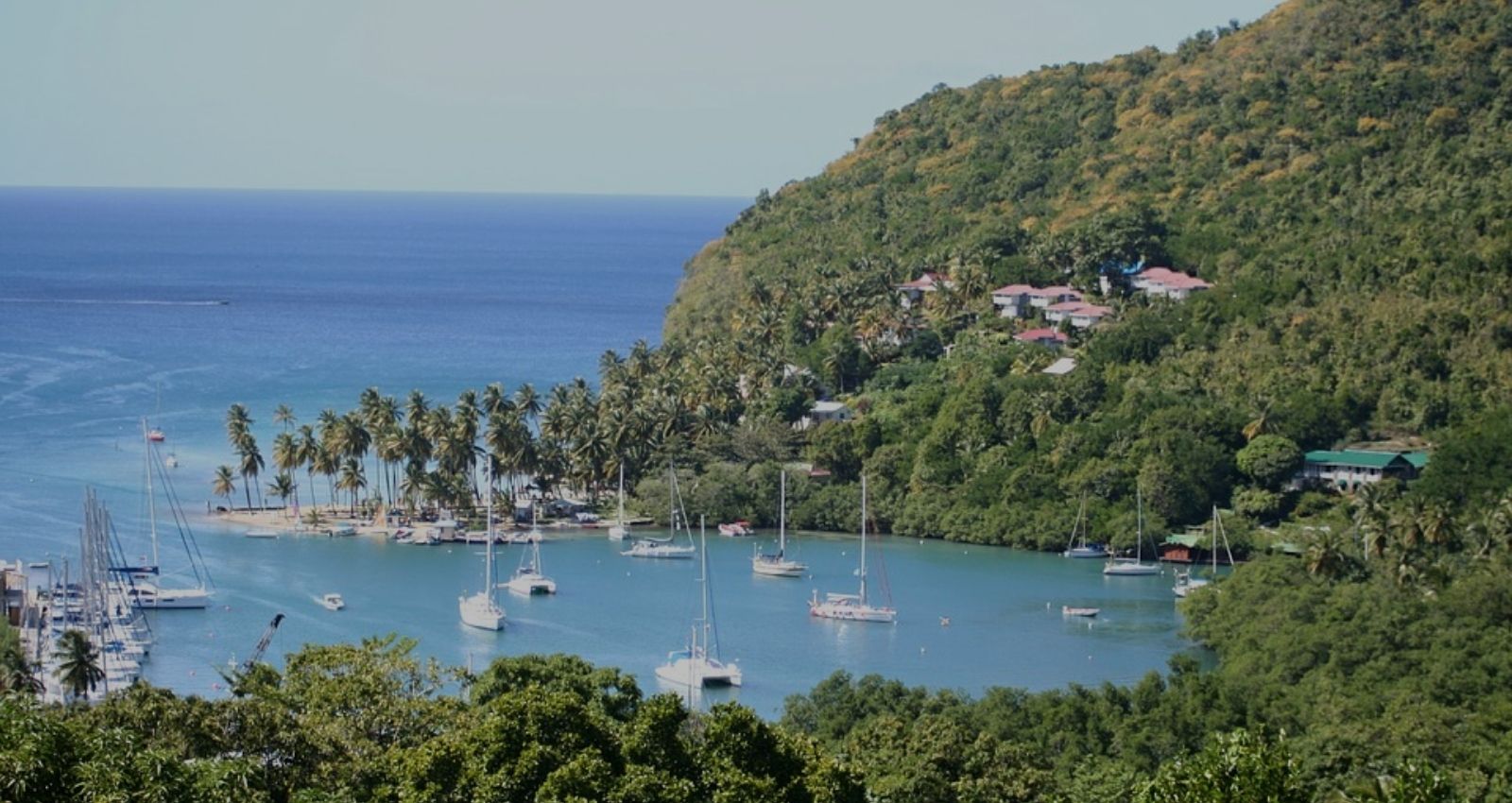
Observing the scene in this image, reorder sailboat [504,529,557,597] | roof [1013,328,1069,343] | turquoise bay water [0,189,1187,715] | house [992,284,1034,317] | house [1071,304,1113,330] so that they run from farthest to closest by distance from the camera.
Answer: house [992,284,1034,317] → house [1071,304,1113,330] → roof [1013,328,1069,343] → sailboat [504,529,557,597] → turquoise bay water [0,189,1187,715]

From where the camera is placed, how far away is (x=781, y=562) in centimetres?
6141

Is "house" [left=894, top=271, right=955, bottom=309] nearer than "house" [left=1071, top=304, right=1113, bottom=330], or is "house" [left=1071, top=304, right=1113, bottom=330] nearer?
"house" [left=1071, top=304, right=1113, bottom=330]

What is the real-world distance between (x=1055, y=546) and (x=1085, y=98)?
161 feet

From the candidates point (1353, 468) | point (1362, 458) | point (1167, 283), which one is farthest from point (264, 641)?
point (1167, 283)

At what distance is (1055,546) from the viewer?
6450 cm

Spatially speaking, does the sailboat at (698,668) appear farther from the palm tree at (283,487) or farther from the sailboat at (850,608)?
the palm tree at (283,487)

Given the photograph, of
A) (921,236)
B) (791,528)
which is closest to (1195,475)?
(791,528)

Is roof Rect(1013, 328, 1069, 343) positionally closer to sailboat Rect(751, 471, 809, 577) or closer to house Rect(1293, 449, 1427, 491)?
house Rect(1293, 449, 1427, 491)

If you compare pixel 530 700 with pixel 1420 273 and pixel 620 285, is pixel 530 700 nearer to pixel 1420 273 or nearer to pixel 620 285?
pixel 1420 273

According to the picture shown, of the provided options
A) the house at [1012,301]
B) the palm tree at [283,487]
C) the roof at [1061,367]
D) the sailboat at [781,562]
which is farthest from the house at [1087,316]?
the palm tree at [283,487]

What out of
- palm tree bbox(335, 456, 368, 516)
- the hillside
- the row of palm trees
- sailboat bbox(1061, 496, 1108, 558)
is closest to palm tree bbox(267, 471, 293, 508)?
the row of palm trees

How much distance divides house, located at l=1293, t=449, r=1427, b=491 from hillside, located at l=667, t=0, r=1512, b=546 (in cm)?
118

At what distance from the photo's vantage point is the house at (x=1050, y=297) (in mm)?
83938

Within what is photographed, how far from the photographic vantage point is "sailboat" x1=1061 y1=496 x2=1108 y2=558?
63.8 meters
